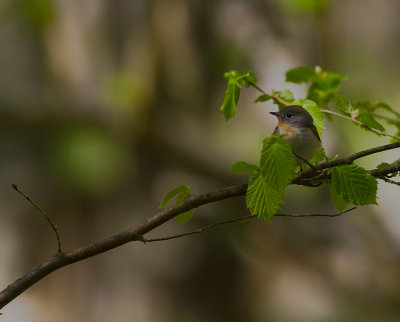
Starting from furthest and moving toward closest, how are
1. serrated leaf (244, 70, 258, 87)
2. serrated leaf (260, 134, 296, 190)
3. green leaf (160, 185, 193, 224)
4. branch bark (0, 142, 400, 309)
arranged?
serrated leaf (244, 70, 258, 87)
green leaf (160, 185, 193, 224)
branch bark (0, 142, 400, 309)
serrated leaf (260, 134, 296, 190)

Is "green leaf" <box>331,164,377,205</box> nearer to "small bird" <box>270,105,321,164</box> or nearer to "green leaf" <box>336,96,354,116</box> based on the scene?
"small bird" <box>270,105,321,164</box>

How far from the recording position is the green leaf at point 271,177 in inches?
62.0

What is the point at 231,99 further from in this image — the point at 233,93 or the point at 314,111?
the point at 314,111

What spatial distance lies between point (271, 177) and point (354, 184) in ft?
0.73

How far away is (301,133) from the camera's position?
6.81 feet

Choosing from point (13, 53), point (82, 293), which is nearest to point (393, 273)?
point (82, 293)

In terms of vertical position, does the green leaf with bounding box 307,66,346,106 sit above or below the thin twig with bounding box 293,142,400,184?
below

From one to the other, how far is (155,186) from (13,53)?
2.01 meters

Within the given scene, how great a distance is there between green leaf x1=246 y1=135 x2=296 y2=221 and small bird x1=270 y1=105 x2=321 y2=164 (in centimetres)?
33

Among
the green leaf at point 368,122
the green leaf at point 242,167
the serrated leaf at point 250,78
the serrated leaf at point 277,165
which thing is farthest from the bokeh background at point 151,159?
the serrated leaf at point 277,165

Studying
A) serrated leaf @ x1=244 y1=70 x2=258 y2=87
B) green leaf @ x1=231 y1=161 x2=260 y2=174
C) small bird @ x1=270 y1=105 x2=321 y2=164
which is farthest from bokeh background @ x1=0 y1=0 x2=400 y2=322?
green leaf @ x1=231 y1=161 x2=260 y2=174

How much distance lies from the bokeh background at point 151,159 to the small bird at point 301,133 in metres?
3.82

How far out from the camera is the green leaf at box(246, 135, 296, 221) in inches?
62.0

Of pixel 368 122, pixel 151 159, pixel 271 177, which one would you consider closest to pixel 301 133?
pixel 368 122
